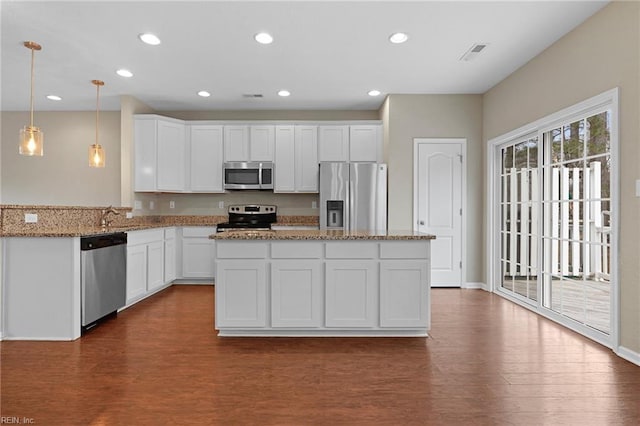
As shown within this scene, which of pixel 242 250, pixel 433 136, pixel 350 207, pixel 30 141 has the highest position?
pixel 433 136

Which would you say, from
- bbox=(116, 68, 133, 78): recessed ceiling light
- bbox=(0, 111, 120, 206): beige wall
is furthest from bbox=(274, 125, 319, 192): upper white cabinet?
bbox=(0, 111, 120, 206): beige wall

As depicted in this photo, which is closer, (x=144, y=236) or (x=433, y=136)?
(x=144, y=236)

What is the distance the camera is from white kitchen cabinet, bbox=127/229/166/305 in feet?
12.8

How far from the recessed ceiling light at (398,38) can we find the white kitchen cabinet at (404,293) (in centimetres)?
211

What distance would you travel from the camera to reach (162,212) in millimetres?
5898

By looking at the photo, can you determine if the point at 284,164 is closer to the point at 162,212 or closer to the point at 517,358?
the point at 162,212

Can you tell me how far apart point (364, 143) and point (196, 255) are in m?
3.11

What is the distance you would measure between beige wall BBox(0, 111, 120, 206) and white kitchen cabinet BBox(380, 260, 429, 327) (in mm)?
5107

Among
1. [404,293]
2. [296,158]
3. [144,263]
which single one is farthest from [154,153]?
[404,293]

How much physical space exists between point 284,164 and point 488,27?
10.8 feet

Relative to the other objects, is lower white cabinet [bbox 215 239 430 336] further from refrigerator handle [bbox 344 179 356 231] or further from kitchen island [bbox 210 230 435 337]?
refrigerator handle [bbox 344 179 356 231]

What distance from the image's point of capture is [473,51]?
364 cm

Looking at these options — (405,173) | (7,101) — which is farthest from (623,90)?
(7,101)

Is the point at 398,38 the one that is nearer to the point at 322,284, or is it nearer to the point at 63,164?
the point at 322,284
